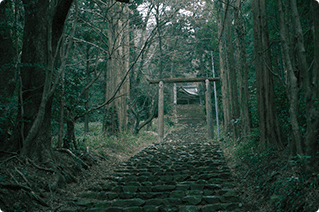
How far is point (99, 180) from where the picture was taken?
5.62 m

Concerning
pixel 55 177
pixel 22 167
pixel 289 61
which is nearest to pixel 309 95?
pixel 289 61

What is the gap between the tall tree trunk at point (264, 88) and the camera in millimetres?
5670

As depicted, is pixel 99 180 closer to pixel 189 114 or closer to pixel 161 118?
pixel 161 118

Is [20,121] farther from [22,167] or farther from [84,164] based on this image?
[84,164]

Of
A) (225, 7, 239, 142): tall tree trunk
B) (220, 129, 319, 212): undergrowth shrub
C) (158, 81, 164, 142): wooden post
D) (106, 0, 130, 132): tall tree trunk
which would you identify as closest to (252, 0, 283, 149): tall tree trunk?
(220, 129, 319, 212): undergrowth shrub

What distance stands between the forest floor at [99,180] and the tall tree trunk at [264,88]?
1.47 feet

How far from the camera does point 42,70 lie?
5316 mm

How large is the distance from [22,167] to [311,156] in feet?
15.4

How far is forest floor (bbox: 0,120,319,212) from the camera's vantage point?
10.5 ft

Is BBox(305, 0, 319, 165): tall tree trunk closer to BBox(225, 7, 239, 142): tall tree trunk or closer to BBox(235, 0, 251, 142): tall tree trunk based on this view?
BBox(235, 0, 251, 142): tall tree trunk

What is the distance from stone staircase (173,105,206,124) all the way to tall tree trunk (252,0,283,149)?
779 inches

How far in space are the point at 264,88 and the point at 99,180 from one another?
440 centimetres

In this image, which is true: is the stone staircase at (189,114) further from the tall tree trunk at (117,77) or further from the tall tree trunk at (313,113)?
the tall tree trunk at (313,113)

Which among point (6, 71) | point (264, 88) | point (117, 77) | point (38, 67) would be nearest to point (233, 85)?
point (264, 88)
